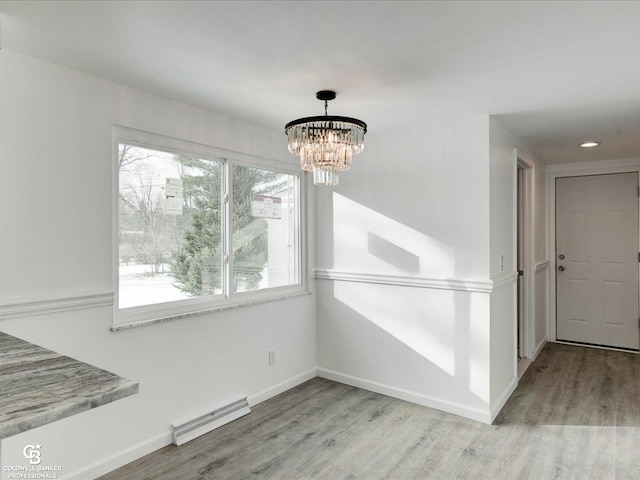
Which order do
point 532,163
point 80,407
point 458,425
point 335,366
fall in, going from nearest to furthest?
point 80,407 < point 458,425 < point 335,366 < point 532,163

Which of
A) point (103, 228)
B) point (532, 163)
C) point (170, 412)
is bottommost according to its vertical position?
point (170, 412)

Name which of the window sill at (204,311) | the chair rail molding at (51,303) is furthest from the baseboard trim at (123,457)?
the chair rail molding at (51,303)

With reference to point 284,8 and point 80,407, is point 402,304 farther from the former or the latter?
point 80,407

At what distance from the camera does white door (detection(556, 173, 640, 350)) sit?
4.80 metres

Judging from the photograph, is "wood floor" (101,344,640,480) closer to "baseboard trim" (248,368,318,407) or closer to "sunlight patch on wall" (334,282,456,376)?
"baseboard trim" (248,368,318,407)

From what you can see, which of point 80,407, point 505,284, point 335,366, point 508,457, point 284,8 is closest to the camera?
point 80,407

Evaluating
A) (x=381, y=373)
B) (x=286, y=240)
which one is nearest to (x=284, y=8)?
(x=286, y=240)

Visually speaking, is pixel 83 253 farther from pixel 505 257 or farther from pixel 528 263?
pixel 528 263

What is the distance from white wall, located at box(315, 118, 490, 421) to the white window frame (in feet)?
0.81

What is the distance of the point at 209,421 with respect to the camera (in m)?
2.88

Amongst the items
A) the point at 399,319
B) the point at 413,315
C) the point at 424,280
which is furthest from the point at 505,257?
the point at 399,319

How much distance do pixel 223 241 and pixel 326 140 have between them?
1330 mm

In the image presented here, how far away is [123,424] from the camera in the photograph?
8.00 ft

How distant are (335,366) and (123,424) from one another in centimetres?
194
